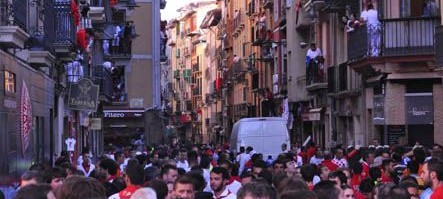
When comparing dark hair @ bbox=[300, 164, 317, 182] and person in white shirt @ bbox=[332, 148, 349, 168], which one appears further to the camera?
person in white shirt @ bbox=[332, 148, 349, 168]

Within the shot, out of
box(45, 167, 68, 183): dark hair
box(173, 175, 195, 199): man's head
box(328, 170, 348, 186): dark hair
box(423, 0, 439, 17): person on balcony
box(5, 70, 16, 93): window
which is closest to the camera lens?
box(173, 175, 195, 199): man's head

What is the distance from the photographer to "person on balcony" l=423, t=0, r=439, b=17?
28.4 m

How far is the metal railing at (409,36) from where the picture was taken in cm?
2850

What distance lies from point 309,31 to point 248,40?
1103 inches

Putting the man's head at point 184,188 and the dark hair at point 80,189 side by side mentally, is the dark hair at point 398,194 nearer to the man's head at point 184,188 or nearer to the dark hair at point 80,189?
the man's head at point 184,188

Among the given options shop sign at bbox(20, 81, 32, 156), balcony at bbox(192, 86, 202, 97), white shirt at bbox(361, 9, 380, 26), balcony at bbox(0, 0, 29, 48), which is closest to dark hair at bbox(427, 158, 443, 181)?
balcony at bbox(0, 0, 29, 48)

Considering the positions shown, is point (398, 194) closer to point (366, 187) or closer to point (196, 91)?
point (366, 187)

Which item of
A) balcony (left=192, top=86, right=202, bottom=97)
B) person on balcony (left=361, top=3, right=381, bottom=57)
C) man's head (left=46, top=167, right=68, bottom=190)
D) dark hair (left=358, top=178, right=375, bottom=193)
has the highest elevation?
balcony (left=192, top=86, right=202, bottom=97)

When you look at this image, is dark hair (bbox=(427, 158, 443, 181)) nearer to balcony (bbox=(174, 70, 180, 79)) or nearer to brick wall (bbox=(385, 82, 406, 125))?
brick wall (bbox=(385, 82, 406, 125))

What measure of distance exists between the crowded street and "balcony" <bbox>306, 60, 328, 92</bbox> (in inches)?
4.9

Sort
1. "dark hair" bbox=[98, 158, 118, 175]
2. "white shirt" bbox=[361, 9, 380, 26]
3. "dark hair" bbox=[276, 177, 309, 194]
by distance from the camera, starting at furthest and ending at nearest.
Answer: "white shirt" bbox=[361, 9, 380, 26]
"dark hair" bbox=[98, 158, 118, 175]
"dark hair" bbox=[276, 177, 309, 194]

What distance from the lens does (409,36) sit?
28812 mm

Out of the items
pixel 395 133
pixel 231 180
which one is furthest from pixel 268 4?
pixel 231 180

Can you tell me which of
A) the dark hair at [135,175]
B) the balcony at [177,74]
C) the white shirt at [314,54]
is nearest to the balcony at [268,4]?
the white shirt at [314,54]
